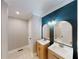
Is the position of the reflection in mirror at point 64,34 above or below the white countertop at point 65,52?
above

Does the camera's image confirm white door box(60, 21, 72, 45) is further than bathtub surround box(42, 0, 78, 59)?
Yes

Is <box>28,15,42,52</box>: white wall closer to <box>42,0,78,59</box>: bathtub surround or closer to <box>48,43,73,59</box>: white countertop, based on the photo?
<box>42,0,78,59</box>: bathtub surround

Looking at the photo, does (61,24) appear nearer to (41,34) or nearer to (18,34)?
(41,34)

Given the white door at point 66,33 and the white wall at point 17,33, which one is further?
the white wall at point 17,33

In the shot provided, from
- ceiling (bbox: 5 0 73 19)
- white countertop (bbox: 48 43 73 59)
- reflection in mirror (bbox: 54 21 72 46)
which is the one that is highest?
ceiling (bbox: 5 0 73 19)

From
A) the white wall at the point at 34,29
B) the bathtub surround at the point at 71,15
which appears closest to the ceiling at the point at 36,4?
the bathtub surround at the point at 71,15

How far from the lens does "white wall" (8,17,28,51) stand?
12.5 feet

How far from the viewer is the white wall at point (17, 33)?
3.80m

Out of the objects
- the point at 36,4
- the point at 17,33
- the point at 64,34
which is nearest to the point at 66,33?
the point at 64,34

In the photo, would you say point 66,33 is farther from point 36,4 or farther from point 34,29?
point 34,29

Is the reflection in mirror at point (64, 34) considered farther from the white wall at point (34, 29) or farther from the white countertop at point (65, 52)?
the white wall at point (34, 29)

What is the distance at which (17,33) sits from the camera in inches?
169

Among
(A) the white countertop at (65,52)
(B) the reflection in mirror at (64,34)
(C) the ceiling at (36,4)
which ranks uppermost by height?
(C) the ceiling at (36,4)

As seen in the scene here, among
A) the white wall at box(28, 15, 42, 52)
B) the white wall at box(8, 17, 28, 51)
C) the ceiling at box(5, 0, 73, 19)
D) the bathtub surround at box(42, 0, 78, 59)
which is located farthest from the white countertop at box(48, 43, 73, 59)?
the white wall at box(8, 17, 28, 51)
